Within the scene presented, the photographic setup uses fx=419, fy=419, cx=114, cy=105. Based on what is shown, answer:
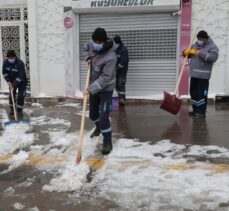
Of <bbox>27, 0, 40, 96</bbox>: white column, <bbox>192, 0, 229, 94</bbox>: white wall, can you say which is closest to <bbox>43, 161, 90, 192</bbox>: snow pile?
<bbox>192, 0, 229, 94</bbox>: white wall

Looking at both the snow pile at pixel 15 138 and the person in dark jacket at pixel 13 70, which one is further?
the person in dark jacket at pixel 13 70

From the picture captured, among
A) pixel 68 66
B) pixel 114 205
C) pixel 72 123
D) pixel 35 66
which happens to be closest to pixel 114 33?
pixel 68 66

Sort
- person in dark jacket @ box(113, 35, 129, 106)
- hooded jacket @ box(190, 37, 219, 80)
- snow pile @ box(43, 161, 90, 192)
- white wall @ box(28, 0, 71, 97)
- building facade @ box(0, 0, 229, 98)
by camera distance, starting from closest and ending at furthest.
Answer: snow pile @ box(43, 161, 90, 192)
hooded jacket @ box(190, 37, 219, 80)
person in dark jacket @ box(113, 35, 129, 106)
building facade @ box(0, 0, 229, 98)
white wall @ box(28, 0, 71, 97)

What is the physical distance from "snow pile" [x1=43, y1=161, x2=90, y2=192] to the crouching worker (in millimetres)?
897

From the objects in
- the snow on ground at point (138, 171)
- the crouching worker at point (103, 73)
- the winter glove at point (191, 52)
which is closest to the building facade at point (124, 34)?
the winter glove at point (191, 52)

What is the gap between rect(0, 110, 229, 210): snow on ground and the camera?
14.1ft

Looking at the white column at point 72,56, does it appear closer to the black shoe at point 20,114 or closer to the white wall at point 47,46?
the white wall at point 47,46

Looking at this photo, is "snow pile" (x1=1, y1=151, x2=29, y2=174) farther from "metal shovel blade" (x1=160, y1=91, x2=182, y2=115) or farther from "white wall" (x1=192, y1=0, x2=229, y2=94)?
"white wall" (x1=192, y1=0, x2=229, y2=94)

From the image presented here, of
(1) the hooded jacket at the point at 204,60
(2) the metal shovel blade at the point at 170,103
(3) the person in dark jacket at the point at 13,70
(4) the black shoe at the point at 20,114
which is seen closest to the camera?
(1) the hooded jacket at the point at 204,60

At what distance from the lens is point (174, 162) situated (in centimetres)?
541

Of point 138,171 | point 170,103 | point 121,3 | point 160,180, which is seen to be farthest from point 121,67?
point 160,180

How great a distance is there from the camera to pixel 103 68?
5.78 metres

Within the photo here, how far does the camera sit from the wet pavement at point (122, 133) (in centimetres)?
429

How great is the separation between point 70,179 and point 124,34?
7493 millimetres
